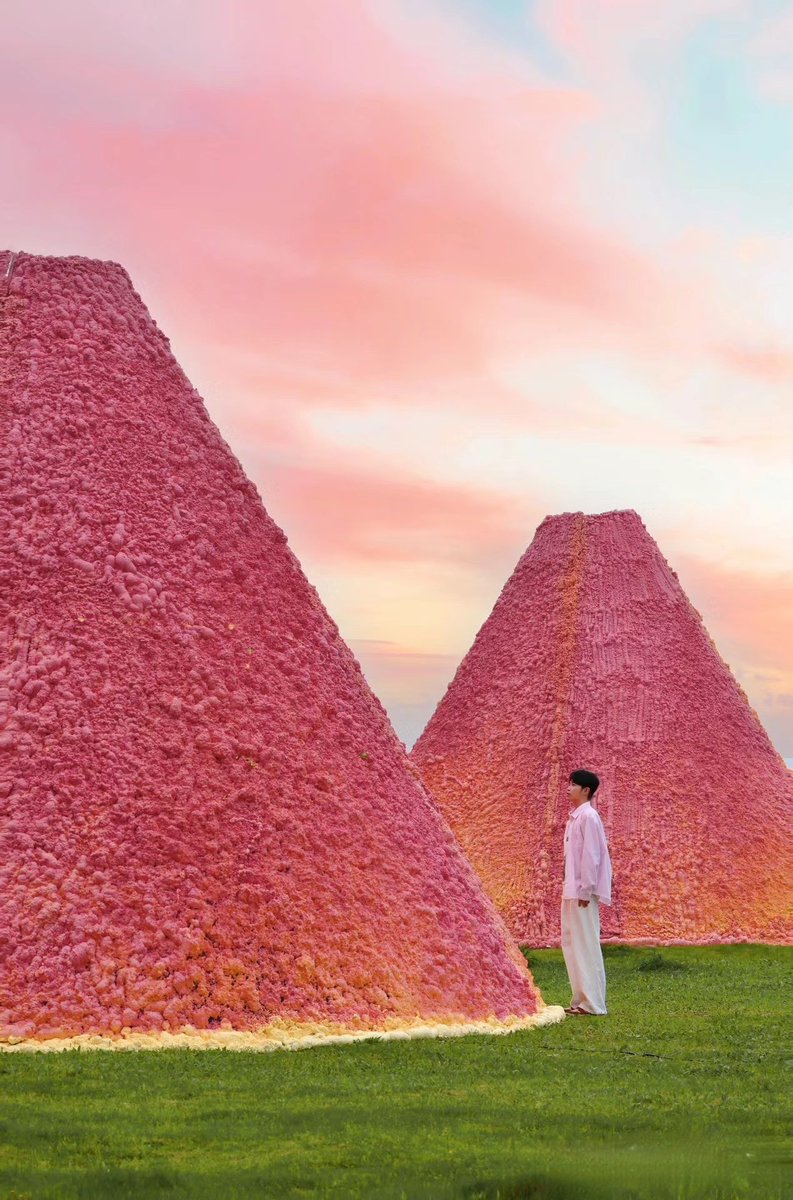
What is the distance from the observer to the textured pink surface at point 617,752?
19828 millimetres

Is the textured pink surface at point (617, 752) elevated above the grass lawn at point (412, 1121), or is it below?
above

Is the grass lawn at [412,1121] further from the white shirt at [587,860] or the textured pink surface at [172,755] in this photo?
the white shirt at [587,860]

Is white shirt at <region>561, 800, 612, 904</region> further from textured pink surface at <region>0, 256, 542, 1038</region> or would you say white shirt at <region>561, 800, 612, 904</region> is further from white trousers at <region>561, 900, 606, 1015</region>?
textured pink surface at <region>0, 256, 542, 1038</region>

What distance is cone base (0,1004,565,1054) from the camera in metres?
7.71

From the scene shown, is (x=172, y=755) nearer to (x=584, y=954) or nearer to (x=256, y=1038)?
(x=256, y=1038)

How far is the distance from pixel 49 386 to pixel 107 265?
4.48ft

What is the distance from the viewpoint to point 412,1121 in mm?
6105

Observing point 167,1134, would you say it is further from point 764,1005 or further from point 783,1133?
point 764,1005

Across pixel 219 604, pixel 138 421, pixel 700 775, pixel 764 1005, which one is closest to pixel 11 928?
pixel 219 604

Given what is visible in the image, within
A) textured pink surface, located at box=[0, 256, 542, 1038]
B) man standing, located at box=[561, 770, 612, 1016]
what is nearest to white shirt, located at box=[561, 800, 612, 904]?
man standing, located at box=[561, 770, 612, 1016]

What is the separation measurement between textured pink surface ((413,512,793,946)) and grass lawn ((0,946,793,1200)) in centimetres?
1065

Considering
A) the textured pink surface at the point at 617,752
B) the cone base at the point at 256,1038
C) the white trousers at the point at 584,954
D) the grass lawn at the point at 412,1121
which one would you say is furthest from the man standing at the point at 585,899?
the textured pink surface at the point at 617,752

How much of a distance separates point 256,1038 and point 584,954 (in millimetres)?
3550

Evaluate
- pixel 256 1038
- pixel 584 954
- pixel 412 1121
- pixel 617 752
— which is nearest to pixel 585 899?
pixel 584 954
